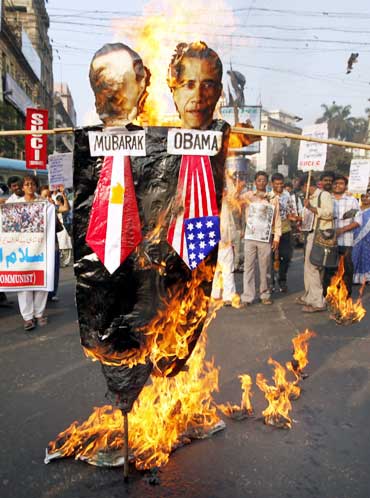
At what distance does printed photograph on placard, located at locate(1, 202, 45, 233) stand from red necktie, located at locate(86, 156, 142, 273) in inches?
146

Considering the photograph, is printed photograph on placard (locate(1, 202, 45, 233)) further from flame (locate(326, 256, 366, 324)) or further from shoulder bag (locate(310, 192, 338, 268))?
flame (locate(326, 256, 366, 324))

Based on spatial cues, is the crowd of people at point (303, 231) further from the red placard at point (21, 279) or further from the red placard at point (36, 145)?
the red placard at point (36, 145)

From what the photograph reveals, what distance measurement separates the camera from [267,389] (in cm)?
362

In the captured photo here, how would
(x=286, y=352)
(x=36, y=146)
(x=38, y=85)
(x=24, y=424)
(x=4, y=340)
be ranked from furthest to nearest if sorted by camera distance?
(x=38, y=85) < (x=36, y=146) < (x=4, y=340) < (x=286, y=352) < (x=24, y=424)

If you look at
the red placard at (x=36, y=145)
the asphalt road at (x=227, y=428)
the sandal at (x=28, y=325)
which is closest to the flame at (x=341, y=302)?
the asphalt road at (x=227, y=428)

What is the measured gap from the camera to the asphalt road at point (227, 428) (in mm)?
2572

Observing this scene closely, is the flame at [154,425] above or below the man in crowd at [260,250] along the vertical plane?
below

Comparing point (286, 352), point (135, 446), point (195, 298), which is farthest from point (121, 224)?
point (286, 352)

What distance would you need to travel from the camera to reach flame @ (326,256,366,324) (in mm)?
6152

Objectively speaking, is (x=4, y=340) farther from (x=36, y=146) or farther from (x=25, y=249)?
(x=36, y=146)

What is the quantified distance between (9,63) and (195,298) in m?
36.2

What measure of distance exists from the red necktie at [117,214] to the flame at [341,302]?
14.9ft

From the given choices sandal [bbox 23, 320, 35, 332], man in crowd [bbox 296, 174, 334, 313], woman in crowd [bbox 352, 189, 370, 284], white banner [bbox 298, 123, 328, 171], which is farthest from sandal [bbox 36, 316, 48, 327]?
woman in crowd [bbox 352, 189, 370, 284]

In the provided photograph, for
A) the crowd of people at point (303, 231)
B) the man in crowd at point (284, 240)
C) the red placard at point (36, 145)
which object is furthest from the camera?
the man in crowd at point (284, 240)
